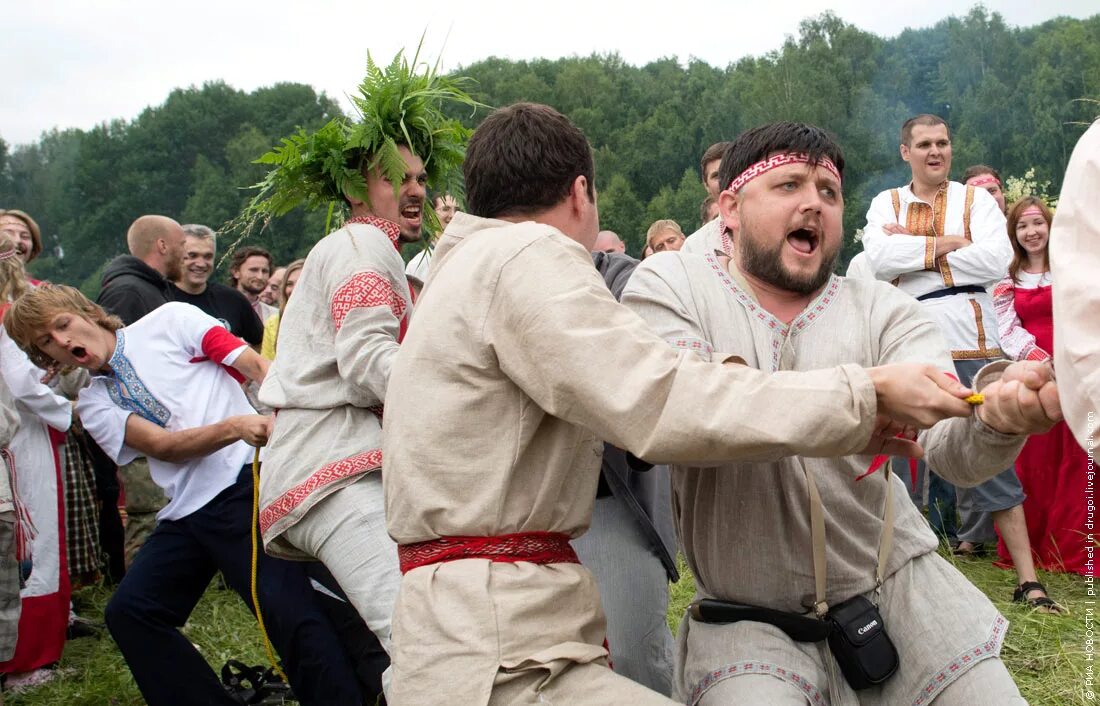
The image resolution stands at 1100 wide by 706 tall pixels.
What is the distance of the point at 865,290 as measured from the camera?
123 inches

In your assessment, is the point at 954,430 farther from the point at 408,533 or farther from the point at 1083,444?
the point at 408,533

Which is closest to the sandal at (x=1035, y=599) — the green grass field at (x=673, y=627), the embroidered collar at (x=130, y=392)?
the green grass field at (x=673, y=627)

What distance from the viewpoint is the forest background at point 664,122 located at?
2616 centimetres

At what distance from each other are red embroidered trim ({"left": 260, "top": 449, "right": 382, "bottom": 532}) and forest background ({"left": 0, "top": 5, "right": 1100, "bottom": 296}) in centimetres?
825

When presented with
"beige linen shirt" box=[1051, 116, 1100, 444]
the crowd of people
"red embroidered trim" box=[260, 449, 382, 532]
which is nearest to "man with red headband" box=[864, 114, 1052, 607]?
the crowd of people

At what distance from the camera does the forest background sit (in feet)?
85.8

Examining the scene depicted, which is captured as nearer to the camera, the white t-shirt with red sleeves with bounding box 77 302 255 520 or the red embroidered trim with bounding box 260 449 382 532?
the red embroidered trim with bounding box 260 449 382 532

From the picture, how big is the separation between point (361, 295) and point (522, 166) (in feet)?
3.89

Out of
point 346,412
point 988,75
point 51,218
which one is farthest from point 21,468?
point 51,218

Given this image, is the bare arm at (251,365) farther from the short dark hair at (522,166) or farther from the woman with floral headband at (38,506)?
the short dark hair at (522,166)

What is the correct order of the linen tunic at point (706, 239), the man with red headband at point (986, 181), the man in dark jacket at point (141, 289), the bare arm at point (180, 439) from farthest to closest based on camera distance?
the man with red headband at point (986, 181) < the man in dark jacket at point (141, 289) < the bare arm at point (180, 439) < the linen tunic at point (706, 239)

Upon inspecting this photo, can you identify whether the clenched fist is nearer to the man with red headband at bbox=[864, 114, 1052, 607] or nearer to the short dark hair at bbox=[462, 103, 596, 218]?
the short dark hair at bbox=[462, 103, 596, 218]

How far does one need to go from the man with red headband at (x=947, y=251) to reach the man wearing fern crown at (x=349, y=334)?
3436mm

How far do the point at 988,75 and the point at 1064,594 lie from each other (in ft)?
82.9
